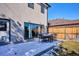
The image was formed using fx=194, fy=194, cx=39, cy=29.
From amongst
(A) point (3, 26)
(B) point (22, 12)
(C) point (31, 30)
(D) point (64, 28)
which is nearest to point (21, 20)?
(B) point (22, 12)

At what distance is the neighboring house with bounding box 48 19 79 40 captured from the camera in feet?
18.9

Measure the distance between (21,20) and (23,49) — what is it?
914 mm

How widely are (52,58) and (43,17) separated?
52.6 inches

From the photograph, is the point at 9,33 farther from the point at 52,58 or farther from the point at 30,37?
the point at 52,58

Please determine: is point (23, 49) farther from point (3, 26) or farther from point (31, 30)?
point (3, 26)

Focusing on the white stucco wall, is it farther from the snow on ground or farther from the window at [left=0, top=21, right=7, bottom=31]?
the snow on ground

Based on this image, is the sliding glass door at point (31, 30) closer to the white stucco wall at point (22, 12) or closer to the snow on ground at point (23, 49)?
the white stucco wall at point (22, 12)

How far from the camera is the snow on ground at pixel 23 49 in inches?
214

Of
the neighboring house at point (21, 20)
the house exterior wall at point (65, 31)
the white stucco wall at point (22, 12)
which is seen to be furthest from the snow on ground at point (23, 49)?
the white stucco wall at point (22, 12)

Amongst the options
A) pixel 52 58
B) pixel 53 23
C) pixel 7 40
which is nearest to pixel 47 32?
pixel 53 23

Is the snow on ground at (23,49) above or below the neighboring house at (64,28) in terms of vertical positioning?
below

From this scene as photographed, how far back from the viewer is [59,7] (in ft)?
18.6

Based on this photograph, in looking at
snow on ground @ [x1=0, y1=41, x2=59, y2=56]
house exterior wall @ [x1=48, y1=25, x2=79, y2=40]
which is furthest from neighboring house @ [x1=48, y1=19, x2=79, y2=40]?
snow on ground @ [x1=0, y1=41, x2=59, y2=56]

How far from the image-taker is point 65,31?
19.5 ft
